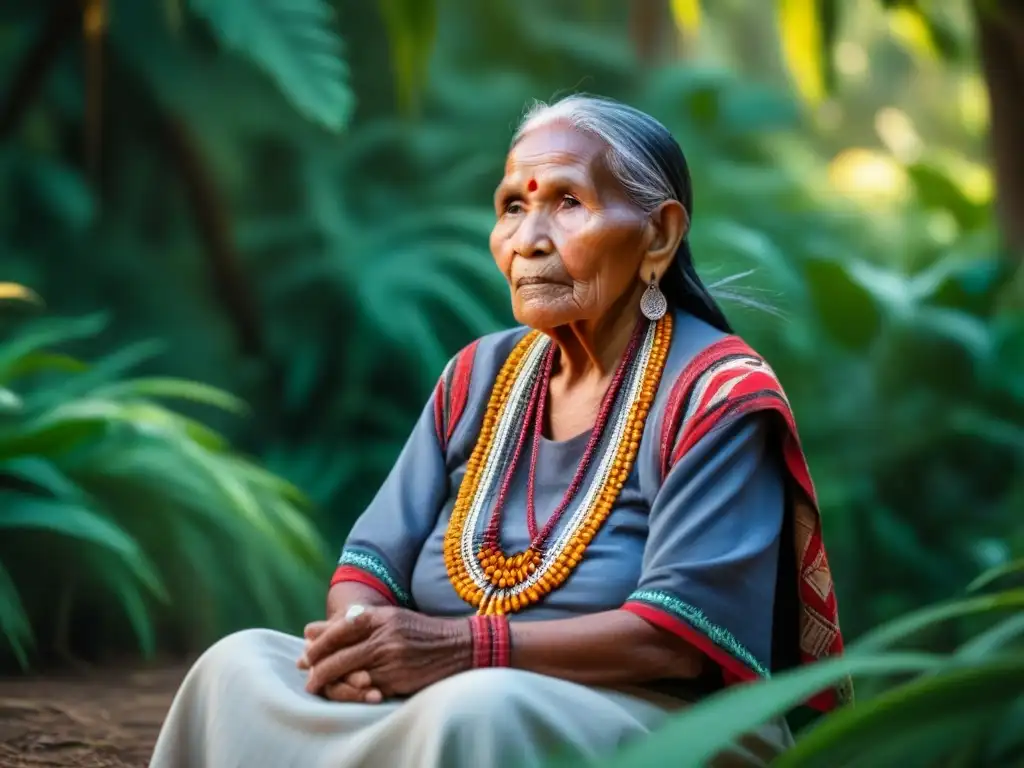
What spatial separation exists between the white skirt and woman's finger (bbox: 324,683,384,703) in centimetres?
1

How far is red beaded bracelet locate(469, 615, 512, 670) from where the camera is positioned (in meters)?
2.14

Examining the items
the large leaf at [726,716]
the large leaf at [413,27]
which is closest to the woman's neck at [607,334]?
the large leaf at [726,716]

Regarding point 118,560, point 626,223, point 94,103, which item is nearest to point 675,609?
point 626,223

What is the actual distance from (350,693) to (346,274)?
14.0 feet

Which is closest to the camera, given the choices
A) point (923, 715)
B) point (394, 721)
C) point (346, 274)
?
point (923, 715)

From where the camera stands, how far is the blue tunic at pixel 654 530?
2.17 metres

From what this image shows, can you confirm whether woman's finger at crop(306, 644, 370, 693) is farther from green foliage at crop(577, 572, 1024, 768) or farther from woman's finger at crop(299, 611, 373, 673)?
green foliage at crop(577, 572, 1024, 768)

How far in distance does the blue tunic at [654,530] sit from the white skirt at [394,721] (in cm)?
16

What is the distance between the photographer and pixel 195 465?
4305mm

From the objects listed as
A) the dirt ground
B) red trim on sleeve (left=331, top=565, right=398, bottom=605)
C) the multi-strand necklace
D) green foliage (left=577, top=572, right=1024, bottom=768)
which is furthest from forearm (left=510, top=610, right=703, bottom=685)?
the dirt ground

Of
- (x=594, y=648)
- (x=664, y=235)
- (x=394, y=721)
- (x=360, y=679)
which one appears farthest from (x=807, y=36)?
(x=394, y=721)

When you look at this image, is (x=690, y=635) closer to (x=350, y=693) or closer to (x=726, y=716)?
(x=350, y=693)

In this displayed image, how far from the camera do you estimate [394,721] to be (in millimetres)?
2043

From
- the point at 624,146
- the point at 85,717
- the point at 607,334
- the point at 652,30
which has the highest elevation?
the point at 652,30
